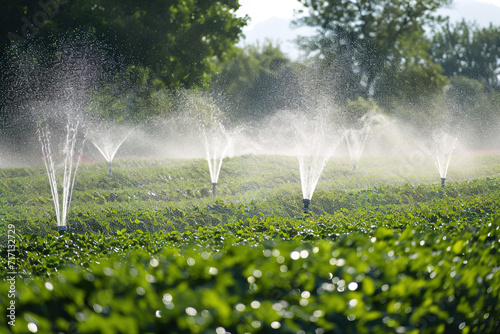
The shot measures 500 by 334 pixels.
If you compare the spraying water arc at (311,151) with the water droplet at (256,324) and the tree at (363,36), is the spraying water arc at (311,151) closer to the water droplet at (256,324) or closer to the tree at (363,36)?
the tree at (363,36)

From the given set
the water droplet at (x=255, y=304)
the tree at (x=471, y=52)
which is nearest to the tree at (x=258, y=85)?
the tree at (x=471, y=52)

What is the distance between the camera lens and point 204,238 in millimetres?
5426

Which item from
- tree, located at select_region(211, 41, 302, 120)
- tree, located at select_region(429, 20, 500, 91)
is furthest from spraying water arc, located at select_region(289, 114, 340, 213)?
tree, located at select_region(429, 20, 500, 91)

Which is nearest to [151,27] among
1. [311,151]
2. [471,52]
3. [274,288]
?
[311,151]

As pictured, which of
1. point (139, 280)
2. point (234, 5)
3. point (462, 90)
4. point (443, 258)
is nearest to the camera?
point (139, 280)

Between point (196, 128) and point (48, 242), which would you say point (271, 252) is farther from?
point (196, 128)

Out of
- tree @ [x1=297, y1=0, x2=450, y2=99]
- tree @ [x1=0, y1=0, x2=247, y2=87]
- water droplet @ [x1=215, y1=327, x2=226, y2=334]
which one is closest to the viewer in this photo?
water droplet @ [x1=215, y1=327, x2=226, y2=334]

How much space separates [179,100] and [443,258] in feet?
67.3

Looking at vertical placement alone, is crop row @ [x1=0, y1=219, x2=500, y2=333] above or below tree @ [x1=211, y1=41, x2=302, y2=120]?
below

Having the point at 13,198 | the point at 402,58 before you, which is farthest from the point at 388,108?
the point at 13,198

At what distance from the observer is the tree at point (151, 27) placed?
10.1 m

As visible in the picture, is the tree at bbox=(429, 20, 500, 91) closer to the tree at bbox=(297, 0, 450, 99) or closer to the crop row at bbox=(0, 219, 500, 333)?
the tree at bbox=(297, 0, 450, 99)

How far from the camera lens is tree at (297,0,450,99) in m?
26.5

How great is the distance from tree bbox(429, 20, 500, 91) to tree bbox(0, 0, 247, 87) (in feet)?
83.1
